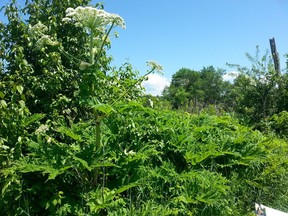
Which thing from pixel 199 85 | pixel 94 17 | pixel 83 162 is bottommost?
pixel 83 162

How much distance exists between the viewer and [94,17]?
3.35 m

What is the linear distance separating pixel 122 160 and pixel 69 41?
204cm

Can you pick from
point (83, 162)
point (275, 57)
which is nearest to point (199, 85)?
point (275, 57)

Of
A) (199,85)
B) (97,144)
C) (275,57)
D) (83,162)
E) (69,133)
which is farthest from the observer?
(199,85)

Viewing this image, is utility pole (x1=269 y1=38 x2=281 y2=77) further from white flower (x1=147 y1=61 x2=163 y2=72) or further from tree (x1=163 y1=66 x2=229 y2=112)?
tree (x1=163 y1=66 x2=229 y2=112)

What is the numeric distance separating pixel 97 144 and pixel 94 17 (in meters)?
1.25

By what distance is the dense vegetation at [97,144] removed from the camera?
3.50 metres

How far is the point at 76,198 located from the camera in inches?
148

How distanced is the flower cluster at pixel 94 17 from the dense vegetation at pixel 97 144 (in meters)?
0.01

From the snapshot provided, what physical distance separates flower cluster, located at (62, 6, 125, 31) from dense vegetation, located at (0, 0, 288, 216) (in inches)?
0.4

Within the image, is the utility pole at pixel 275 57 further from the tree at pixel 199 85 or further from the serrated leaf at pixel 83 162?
the tree at pixel 199 85

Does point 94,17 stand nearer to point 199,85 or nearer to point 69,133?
point 69,133

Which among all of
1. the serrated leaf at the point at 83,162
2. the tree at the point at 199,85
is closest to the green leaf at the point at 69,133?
the serrated leaf at the point at 83,162

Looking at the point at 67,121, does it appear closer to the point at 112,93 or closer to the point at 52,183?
the point at 112,93
